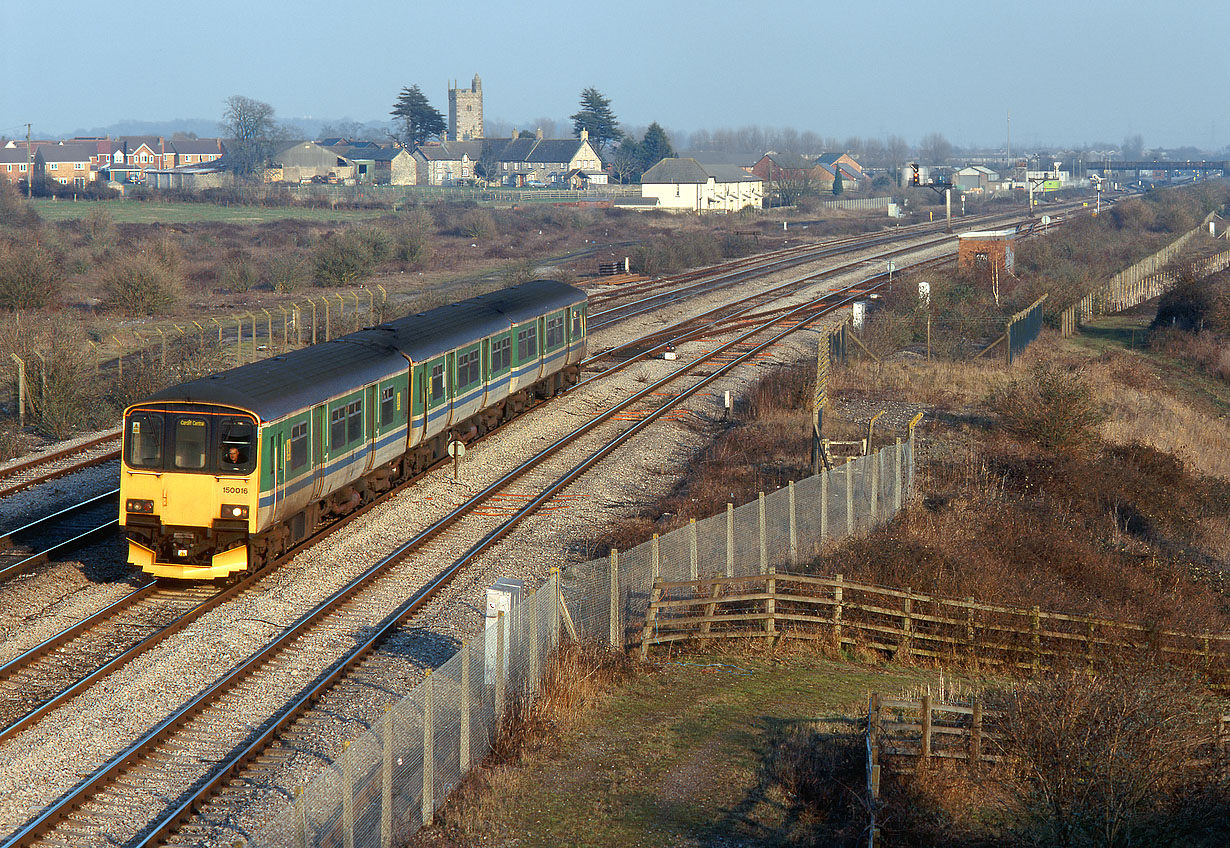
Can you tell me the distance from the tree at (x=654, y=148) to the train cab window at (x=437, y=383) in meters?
130

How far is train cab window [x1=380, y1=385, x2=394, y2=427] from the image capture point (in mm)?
20969

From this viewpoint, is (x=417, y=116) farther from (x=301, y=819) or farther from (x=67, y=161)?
(x=301, y=819)

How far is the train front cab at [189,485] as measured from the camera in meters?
16.5

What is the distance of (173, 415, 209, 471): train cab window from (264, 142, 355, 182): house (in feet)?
439

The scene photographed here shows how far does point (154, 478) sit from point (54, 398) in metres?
12.9

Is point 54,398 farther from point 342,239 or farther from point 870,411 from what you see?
point 342,239

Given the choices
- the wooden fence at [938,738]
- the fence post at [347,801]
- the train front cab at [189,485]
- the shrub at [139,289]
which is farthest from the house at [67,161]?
the fence post at [347,801]

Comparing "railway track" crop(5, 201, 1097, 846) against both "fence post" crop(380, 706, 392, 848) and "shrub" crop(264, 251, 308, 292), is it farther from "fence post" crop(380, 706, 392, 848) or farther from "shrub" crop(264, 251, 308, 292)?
"shrub" crop(264, 251, 308, 292)

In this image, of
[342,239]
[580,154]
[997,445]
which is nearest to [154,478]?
[997,445]

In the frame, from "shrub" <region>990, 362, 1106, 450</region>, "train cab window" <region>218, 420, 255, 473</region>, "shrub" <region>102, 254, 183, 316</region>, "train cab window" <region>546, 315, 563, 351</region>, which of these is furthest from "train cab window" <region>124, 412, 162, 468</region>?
"shrub" <region>102, 254, 183, 316</region>

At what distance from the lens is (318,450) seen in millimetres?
18500

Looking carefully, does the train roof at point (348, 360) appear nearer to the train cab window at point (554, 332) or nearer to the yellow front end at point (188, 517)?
the train cab window at point (554, 332)

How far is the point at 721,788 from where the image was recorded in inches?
448

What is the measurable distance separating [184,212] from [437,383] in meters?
88.6
